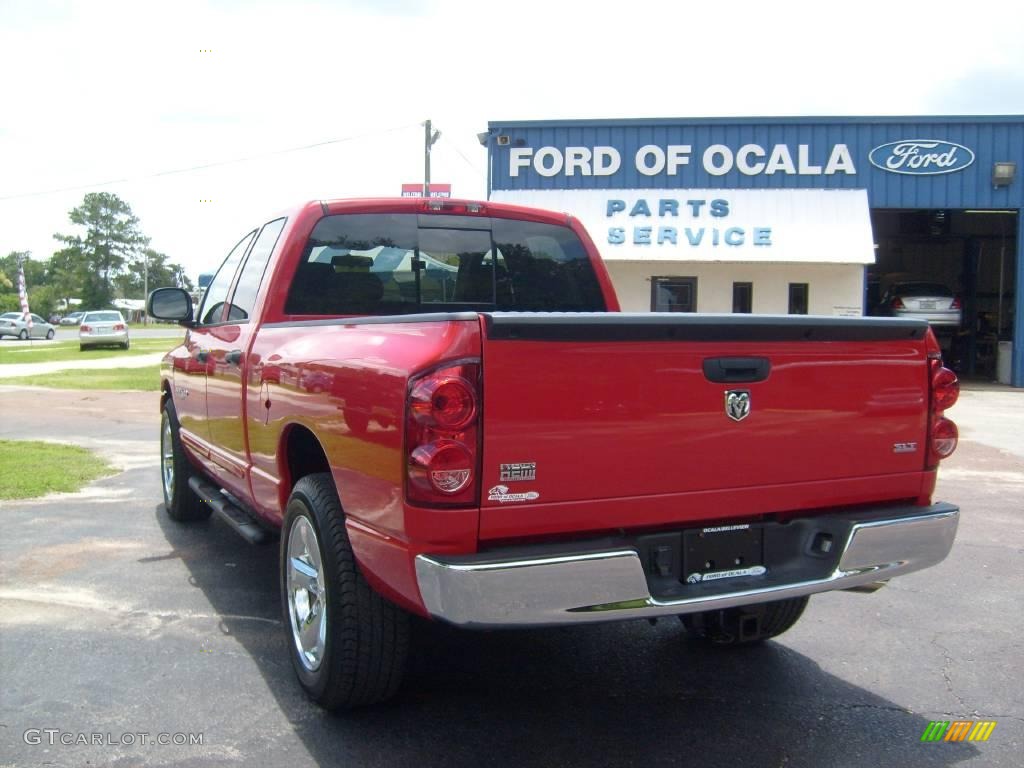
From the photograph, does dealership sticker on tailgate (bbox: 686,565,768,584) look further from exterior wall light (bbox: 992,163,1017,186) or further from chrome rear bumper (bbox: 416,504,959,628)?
exterior wall light (bbox: 992,163,1017,186)

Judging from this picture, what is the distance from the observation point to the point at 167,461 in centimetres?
710

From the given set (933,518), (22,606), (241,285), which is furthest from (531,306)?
(22,606)

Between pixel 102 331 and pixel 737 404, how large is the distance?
3468cm

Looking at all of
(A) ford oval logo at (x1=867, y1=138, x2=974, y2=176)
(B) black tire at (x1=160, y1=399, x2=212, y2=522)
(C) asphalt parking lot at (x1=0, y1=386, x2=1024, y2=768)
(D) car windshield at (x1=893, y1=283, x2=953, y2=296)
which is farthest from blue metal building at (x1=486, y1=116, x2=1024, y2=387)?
(C) asphalt parking lot at (x1=0, y1=386, x2=1024, y2=768)

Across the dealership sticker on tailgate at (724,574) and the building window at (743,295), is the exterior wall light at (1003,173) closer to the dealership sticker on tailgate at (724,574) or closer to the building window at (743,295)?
the building window at (743,295)

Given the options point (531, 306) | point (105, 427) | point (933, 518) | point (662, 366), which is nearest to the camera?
point (662, 366)

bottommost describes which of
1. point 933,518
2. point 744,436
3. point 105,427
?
point 105,427

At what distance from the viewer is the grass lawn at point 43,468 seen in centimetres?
803

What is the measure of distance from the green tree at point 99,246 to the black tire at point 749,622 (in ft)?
381

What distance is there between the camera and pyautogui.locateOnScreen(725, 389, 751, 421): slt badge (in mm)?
3256

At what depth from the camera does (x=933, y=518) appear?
3562 millimetres

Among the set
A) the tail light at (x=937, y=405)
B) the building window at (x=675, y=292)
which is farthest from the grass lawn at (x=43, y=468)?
the building window at (x=675, y=292)

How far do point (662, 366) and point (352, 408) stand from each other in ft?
3.53

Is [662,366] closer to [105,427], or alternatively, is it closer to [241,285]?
[241,285]
